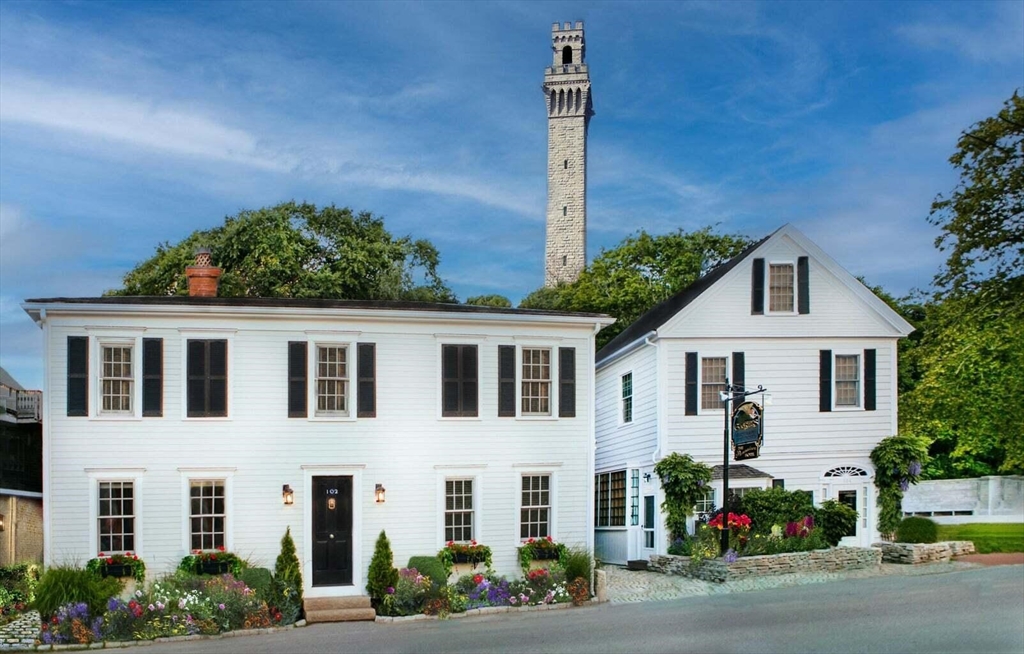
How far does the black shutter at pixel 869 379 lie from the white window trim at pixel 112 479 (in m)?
17.4

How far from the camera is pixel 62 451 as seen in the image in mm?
21859

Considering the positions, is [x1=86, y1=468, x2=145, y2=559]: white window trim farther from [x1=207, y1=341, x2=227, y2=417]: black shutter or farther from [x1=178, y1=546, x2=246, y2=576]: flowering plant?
[x1=207, y1=341, x2=227, y2=417]: black shutter

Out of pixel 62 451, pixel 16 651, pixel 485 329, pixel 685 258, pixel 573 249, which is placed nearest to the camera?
pixel 16 651

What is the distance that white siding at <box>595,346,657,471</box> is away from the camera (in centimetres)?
2872

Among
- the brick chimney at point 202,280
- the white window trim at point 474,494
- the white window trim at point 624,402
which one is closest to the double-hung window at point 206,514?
the white window trim at point 474,494

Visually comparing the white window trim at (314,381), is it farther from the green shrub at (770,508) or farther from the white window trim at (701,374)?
the green shrub at (770,508)

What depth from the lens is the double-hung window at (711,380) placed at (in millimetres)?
28031

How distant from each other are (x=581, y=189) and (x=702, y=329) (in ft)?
182

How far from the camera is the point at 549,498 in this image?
79.0ft

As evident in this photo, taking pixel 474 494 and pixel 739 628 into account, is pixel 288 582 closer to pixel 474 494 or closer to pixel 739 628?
pixel 474 494

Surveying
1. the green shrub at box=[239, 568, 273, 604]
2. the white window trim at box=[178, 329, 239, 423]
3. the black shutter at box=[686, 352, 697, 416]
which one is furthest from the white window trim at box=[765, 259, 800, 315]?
the green shrub at box=[239, 568, 273, 604]

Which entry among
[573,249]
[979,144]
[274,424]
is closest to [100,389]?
[274,424]

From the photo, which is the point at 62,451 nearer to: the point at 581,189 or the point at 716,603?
the point at 716,603

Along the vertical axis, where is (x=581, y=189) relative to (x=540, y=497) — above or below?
above
